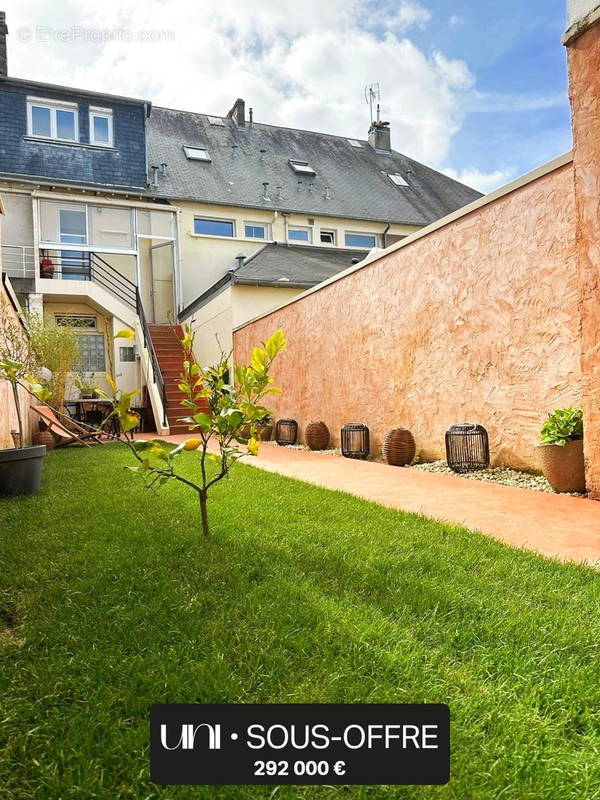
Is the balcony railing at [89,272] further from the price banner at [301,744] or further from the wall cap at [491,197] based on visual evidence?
the price banner at [301,744]

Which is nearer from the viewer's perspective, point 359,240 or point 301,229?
point 301,229

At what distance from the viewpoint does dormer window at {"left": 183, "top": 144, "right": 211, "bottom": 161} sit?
60.4 feet

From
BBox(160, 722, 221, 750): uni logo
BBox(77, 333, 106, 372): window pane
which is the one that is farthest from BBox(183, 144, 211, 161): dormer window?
BBox(160, 722, 221, 750): uni logo

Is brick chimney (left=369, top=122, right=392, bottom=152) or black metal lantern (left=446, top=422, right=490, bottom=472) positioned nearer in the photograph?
black metal lantern (left=446, top=422, right=490, bottom=472)

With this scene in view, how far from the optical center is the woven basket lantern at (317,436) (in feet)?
29.8

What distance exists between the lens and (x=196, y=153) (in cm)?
1870

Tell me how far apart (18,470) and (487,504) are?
12.5ft

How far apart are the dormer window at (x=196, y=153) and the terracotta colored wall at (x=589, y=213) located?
16266mm

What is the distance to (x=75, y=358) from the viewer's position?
1276 centimetres

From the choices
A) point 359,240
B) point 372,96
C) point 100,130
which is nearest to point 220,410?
point 100,130

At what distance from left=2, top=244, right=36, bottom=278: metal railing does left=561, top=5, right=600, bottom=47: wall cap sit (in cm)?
1407

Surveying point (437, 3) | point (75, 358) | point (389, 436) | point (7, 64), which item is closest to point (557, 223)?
point (437, 3)

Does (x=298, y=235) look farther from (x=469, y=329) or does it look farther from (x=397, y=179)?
(x=469, y=329)

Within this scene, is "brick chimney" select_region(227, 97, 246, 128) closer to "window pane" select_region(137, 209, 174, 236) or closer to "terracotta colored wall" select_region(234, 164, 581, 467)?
"window pane" select_region(137, 209, 174, 236)
